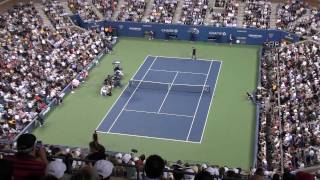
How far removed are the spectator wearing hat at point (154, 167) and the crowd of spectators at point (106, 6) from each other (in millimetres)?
36975

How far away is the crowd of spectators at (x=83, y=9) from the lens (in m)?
42.4

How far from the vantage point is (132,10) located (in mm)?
43500

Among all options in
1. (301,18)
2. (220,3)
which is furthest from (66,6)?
(301,18)

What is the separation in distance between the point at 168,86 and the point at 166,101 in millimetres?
2144

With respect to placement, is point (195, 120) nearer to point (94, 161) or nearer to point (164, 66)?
point (164, 66)

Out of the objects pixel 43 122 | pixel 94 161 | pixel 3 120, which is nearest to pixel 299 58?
pixel 43 122

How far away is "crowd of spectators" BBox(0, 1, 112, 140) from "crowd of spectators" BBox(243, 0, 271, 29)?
37.9 ft

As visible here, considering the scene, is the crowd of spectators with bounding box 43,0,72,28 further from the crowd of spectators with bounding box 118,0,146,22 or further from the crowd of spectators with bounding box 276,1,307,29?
the crowd of spectators with bounding box 276,1,307,29

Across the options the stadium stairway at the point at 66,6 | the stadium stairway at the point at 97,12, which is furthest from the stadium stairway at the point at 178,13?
the stadium stairway at the point at 66,6

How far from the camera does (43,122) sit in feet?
90.6

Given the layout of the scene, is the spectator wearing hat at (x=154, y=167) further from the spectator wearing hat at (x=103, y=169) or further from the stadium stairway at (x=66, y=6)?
the stadium stairway at (x=66, y=6)

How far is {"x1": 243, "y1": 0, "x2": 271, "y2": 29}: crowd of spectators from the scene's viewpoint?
4053cm

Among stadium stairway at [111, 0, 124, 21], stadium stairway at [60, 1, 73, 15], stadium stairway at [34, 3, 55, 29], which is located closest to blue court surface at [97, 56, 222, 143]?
stadium stairway at [111, 0, 124, 21]

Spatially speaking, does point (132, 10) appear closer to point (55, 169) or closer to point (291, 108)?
point (291, 108)
